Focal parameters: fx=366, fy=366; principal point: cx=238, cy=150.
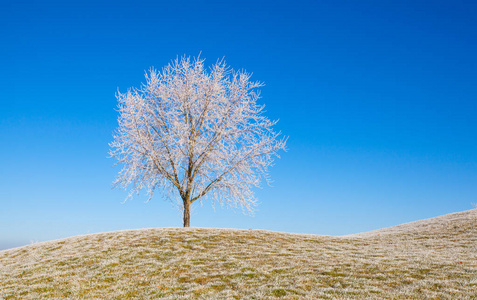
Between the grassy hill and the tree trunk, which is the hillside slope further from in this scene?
the tree trunk

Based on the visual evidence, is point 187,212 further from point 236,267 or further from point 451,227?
point 451,227

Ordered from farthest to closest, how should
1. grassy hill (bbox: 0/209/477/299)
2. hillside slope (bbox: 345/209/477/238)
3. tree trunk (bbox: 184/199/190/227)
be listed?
1. tree trunk (bbox: 184/199/190/227)
2. hillside slope (bbox: 345/209/477/238)
3. grassy hill (bbox: 0/209/477/299)

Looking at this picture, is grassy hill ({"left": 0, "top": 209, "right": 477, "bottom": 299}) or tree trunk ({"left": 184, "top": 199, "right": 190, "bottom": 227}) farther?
tree trunk ({"left": 184, "top": 199, "right": 190, "bottom": 227})

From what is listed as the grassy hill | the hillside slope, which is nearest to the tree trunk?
the grassy hill

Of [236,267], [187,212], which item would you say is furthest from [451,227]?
[236,267]

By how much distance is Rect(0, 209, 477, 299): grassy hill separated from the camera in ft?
41.2

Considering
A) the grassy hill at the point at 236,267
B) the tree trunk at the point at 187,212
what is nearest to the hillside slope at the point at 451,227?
the grassy hill at the point at 236,267

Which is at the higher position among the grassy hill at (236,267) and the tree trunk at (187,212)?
the tree trunk at (187,212)

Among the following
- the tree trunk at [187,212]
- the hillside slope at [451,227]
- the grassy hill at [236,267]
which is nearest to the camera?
the grassy hill at [236,267]

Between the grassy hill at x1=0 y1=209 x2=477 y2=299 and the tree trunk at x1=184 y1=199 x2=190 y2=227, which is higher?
the tree trunk at x1=184 y1=199 x2=190 y2=227

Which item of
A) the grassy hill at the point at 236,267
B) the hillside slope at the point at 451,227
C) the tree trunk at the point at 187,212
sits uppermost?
the tree trunk at the point at 187,212

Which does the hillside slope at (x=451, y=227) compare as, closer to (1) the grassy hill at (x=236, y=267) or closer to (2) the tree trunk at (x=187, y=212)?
(1) the grassy hill at (x=236, y=267)

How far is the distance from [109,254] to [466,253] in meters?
18.7

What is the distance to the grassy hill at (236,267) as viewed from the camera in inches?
495
